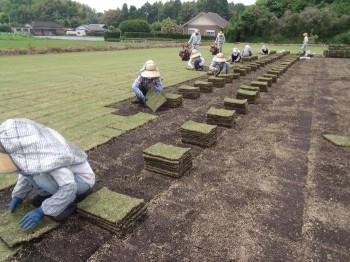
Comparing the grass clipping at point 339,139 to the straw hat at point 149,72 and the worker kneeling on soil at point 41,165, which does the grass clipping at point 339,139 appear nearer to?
the straw hat at point 149,72

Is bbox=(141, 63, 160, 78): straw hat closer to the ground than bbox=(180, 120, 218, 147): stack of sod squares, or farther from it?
farther from it

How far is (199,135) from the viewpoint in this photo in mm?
5562

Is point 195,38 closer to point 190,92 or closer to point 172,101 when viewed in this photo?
point 190,92

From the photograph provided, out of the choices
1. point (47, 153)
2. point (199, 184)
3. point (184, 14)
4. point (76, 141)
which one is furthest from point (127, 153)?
point (184, 14)

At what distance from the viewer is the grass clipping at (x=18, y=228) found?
303cm

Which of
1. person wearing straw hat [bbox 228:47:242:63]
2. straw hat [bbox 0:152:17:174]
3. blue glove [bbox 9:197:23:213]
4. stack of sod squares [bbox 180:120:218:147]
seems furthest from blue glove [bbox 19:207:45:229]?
person wearing straw hat [bbox 228:47:242:63]

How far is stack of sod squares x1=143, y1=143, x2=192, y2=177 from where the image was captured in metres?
4.41

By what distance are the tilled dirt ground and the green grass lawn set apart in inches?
26.6

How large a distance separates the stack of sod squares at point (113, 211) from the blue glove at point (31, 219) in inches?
17.7

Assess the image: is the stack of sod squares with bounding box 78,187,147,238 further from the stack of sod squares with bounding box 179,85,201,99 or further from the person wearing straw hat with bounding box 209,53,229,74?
the person wearing straw hat with bounding box 209,53,229,74

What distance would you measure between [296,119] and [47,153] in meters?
6.33

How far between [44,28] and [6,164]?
376 ft

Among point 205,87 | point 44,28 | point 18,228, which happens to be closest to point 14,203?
point 18,228

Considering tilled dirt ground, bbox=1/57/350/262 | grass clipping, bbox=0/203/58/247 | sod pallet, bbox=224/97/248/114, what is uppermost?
sod pallet, bbox=224/97/248/114
